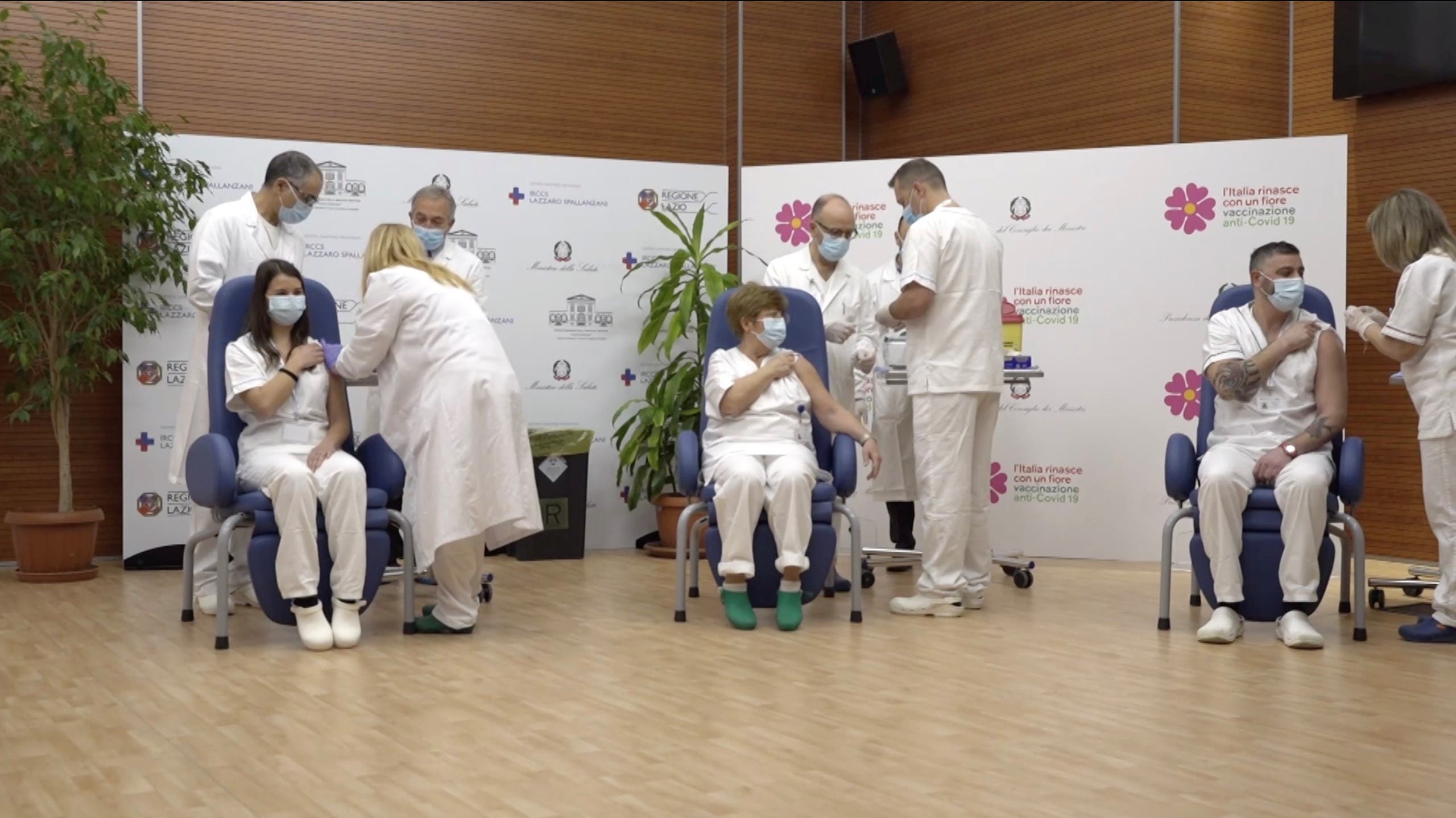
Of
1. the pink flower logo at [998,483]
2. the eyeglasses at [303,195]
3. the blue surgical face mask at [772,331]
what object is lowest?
the pink flower logo at [998,483]

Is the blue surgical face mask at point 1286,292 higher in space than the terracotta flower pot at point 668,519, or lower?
higher

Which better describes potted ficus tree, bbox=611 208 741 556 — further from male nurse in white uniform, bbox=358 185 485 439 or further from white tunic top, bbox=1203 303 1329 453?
white tunic top, bbox=1203 303 1329 453

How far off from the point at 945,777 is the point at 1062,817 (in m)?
0.33

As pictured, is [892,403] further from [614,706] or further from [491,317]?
[614,706]

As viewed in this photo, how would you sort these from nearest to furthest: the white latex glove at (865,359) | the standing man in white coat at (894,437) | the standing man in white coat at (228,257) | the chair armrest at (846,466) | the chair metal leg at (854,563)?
the chair metal leg at (854,563)
the chair armrest at (846,466)
the standing man in white coat at (228,257)
the white latex glove at (865,359)
the standing man in white coat at (894,437)

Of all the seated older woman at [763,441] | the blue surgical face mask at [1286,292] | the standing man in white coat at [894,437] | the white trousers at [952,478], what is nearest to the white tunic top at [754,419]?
the seated older woman at [763,441]

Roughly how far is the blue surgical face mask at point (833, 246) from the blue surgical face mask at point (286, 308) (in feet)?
6.77

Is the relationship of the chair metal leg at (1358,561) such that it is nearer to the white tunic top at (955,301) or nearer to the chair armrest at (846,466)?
the white tunic top at (955,301)

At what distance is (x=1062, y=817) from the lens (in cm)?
262

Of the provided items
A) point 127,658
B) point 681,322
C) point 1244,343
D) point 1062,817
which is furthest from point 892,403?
point 1062,817

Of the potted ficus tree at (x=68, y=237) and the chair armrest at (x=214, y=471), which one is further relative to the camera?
the potted ficus tree at (x=68, y=237)

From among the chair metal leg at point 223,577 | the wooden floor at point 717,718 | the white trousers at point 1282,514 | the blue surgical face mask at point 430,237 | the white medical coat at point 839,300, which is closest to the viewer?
the wooden floor at point 717,718

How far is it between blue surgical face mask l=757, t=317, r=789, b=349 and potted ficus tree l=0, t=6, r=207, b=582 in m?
2.72

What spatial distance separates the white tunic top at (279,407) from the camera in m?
4.48
